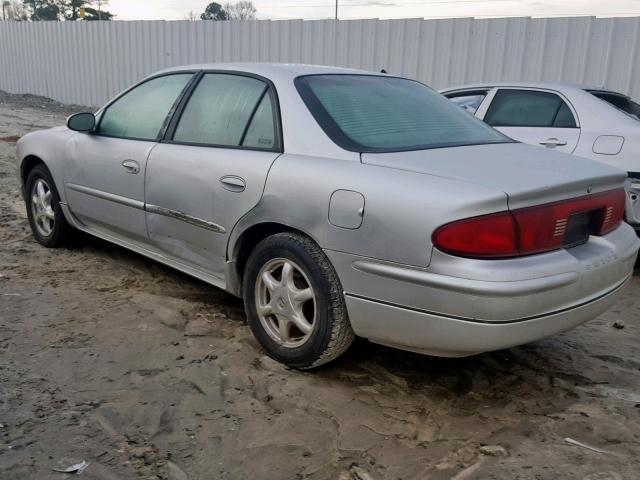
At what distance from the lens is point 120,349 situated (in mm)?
3455

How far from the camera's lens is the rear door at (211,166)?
336 cm

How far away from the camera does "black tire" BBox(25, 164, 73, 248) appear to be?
4988mm

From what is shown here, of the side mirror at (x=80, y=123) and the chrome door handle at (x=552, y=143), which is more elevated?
the side mirror at (x=80, y=123)

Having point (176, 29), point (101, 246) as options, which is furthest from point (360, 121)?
point (176, 29)

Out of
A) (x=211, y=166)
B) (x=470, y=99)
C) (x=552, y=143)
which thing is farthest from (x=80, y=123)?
(x=552, y=143)

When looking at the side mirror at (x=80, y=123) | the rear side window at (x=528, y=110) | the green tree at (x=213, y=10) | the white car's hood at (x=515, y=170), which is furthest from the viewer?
the green tree at (x=213, y=10)

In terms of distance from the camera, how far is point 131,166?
4090 millimetres

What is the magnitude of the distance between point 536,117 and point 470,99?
30.9 inches

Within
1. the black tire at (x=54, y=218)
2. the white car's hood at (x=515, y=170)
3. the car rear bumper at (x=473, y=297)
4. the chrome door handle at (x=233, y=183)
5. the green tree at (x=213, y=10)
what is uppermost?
the green tree at (x=213, y=10)

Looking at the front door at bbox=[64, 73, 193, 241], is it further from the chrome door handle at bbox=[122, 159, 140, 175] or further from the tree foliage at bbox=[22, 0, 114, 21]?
the tree foliage at bbox=[22, 0, 114, 21]

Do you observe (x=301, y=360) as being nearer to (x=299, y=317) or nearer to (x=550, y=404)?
(x=299, y=317)

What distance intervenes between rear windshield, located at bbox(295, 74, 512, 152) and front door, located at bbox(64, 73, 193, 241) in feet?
3.74

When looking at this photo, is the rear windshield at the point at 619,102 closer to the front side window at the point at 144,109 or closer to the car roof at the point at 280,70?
the car roof at the point at 280,70

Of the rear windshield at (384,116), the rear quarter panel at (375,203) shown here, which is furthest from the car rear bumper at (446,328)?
the rear windshield at (384,116)
